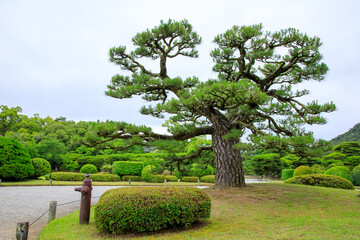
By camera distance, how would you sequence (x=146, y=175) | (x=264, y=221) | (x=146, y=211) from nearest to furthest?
(x=146, y=211), (x=264, y=221), (x=146, y=175)

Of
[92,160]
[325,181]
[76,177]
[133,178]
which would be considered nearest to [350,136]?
[325,181]

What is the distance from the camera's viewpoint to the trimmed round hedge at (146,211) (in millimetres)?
3793

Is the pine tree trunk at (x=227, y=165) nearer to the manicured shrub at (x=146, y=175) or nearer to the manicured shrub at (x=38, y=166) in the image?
the manicured shrub at (x=146, y=175)

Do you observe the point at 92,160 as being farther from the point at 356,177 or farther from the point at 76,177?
the point at 356,177

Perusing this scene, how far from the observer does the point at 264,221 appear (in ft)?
14.9

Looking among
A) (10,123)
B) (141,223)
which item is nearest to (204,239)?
(141,223)

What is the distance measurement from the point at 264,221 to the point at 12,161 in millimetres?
15039

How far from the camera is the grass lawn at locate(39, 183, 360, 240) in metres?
3.71

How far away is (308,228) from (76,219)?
15.0 ft

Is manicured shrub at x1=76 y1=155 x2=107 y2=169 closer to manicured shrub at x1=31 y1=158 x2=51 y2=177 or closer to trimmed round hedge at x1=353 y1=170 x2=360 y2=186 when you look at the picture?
manicured shrub at x1=31 y1=158 x2=51 y2=177

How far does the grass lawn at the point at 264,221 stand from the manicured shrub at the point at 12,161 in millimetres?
11301

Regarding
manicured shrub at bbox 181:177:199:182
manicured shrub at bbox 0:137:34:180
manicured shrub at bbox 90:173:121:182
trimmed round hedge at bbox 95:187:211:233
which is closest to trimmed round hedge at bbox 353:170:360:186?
manicured shrub at bbox 181:177:199:182

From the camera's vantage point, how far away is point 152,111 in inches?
302

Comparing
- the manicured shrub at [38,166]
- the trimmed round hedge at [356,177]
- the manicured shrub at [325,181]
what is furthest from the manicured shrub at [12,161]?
the trimmed round hedge at [356,177]
